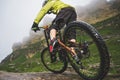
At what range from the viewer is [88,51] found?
1045 centimetres

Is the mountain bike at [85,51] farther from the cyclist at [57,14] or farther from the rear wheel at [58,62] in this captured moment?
the cyclist at [57,14]

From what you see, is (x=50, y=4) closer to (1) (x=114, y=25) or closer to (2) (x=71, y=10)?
(2) (x=71, y=10)

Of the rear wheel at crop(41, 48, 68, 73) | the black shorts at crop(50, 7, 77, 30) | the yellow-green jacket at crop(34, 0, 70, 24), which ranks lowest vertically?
the rear wheel at crop(41, 48, 68, 73)

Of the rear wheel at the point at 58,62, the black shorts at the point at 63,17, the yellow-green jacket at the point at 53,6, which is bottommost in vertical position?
the rear wheel at the point at 58,62

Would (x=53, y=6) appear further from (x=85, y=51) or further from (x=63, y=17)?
(x=85, y=51)

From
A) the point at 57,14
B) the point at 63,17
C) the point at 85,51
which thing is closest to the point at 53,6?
the point at 57,14

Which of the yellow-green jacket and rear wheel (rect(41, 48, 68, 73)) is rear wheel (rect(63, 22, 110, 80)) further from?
the yellow-green jacket

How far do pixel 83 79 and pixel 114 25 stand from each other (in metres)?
153

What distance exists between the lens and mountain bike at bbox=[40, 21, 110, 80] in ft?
31.6

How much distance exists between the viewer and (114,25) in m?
162

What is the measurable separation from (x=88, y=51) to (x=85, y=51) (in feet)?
0.38

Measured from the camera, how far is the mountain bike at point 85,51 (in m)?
9.62

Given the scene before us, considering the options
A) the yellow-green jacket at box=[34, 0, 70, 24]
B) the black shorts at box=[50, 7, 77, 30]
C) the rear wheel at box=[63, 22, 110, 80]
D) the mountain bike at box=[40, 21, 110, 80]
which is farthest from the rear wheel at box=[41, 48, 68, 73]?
the yellow-green jacket at box=[34, 0, 70, 24]

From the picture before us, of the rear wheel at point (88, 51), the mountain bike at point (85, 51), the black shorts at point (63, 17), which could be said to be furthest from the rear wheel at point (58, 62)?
the black shorts at point (63, 17)
